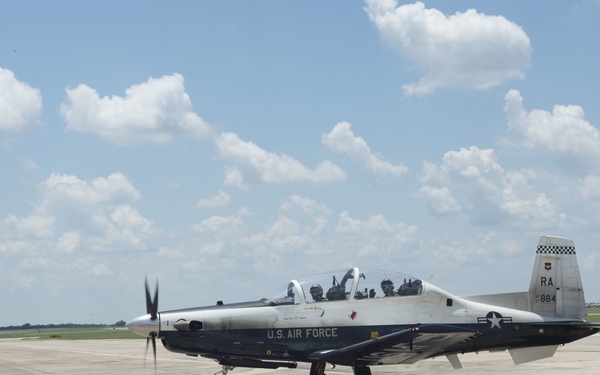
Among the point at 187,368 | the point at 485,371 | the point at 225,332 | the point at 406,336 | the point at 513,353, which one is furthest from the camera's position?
the point at 187,368

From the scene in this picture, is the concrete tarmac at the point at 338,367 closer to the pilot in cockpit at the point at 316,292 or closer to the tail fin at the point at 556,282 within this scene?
the tail fin at the point at 556,282

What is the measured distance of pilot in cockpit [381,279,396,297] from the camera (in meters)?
15.7

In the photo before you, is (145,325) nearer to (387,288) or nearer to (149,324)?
(149,324)

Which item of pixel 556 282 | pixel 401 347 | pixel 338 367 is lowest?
pixel 338 367

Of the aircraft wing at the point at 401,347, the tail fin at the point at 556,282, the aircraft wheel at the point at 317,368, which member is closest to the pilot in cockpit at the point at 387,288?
the aircraft wing at the point at 401,347

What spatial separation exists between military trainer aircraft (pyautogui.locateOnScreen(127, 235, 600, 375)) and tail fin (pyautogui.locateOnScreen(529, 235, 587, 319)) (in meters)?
0.39

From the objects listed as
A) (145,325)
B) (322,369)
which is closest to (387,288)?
(322,369)

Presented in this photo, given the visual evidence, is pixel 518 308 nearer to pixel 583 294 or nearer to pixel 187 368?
pixel 583 294

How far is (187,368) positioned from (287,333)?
410 inches

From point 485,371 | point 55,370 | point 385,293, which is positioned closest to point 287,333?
point 385,293

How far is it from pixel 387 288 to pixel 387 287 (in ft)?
0.06

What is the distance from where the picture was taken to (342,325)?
15.4 meters

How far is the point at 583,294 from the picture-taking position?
16906mm

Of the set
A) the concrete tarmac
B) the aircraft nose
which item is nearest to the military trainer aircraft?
the aircraft nose
